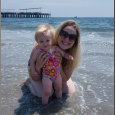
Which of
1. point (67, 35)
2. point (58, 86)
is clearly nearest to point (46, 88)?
point (58, 86)

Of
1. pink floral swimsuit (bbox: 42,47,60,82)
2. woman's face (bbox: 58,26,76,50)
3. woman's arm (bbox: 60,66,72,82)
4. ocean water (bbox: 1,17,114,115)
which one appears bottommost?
ocean water (bbox: 1,17,114,115)

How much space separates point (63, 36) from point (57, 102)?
1008mm

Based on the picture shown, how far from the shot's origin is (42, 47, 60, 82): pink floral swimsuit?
249 centimetres

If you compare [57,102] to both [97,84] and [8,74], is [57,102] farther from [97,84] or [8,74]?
[8,74]

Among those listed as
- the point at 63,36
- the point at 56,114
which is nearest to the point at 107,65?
the point at 63,36

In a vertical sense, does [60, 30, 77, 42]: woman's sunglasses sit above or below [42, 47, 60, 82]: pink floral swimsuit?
above

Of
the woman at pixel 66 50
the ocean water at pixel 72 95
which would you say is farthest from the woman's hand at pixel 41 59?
the ocean water at pixel 72 95

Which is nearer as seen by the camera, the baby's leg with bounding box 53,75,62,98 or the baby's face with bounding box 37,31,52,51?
the baby's face with bounding box 37,31,52,51

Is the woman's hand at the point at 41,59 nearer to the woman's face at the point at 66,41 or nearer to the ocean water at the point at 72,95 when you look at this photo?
the woman's face at the point at 66,41

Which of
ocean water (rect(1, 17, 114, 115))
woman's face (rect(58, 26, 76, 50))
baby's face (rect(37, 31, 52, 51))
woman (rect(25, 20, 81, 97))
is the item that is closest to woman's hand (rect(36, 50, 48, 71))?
woman (rect(25, 20, 81, 97))

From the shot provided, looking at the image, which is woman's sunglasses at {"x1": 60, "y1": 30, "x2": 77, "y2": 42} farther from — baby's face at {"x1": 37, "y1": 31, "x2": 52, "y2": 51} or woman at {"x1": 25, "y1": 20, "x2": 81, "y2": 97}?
baby's face at {"x1": 37, "y1": 31, "x2": 52, "y2": 51}

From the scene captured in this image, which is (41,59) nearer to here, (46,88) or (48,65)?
(48,65)

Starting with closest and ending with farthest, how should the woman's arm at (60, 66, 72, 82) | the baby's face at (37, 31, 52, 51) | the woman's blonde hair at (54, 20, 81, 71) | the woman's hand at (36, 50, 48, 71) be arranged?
the baby's face at (37, 31, 52, 51) < the woman's hand at (36, 50, 48, 71) < the woman's blonde hair at (54, 20, 81, 71) < the woman's arm at (60, 66, 72, 82)

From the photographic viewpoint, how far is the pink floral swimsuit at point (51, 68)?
8.17ft
